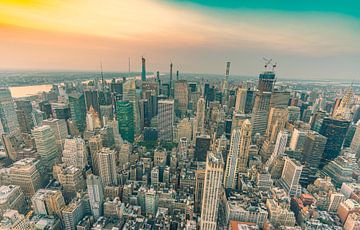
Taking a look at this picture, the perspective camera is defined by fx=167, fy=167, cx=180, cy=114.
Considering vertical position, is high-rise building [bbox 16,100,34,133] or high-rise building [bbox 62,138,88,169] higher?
high-rise building [bbox 16,100,34,133]

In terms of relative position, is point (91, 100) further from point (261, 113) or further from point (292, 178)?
point (292, 178)

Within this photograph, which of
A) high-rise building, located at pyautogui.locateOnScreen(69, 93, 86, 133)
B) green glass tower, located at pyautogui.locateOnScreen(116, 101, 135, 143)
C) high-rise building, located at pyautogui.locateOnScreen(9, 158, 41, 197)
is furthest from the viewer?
high-rise building, located at pyautogui.locateOnScreen(69, 93, 86, 133)

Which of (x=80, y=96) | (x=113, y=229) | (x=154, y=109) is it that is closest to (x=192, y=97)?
(x=154, y=109)

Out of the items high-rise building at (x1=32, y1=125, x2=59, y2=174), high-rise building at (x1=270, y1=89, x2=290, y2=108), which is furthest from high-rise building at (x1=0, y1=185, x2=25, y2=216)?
high-rise building at (x1=270, y1=89, x2=290, y2=108)

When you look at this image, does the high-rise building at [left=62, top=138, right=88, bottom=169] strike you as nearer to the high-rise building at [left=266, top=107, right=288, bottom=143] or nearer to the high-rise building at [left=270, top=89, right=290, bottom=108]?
the high-rise building at [left=266, top=107, right=288, bottom=143]

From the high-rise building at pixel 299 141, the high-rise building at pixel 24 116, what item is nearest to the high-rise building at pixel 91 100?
the high-rise building at pixel 24 116

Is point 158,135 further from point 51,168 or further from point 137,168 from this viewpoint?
point 51,168

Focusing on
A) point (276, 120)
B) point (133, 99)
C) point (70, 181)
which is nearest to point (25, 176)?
point (70, 181)
